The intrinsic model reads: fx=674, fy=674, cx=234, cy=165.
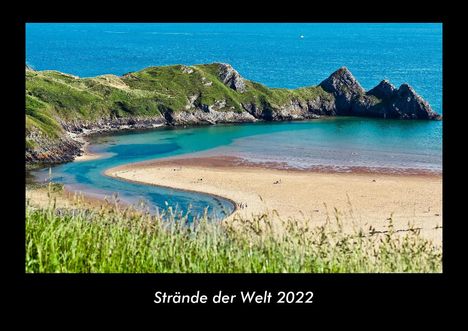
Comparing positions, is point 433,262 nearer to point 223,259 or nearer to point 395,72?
point 223,259

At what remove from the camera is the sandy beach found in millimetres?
37750

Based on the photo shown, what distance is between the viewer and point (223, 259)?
31.8ft

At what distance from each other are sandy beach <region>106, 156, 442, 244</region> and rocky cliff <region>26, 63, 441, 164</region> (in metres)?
15.2

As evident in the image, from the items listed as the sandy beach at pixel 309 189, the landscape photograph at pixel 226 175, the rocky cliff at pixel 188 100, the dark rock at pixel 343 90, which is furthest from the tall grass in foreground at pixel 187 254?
the dark rock at pixel 343 90

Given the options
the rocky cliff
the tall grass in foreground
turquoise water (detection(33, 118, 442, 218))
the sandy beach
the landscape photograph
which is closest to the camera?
the tall grass in foreground

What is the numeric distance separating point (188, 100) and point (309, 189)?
39.4 meters

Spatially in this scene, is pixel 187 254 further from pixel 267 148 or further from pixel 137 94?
pixel 137 94

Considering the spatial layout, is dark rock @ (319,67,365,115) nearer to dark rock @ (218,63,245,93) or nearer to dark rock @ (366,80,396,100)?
dark rock @ (366,80,396,100)

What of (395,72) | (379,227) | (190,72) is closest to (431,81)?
(395,72)

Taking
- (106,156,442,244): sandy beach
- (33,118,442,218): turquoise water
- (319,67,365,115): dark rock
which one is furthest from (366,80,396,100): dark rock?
(106,156,442,244): sandy beach

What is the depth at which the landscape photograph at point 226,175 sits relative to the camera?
9.73 metres

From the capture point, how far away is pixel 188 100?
82000 millimetres

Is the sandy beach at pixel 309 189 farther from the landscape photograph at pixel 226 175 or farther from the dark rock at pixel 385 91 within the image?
the dark rock at pixel 385 91

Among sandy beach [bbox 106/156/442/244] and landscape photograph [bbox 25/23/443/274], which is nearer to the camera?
landscape photograph [bbox 25/23/443/274]
